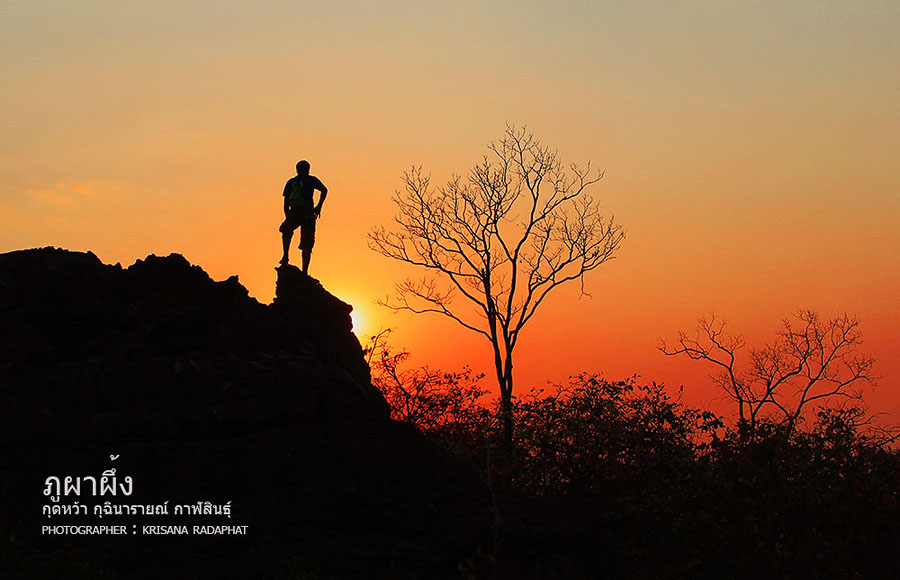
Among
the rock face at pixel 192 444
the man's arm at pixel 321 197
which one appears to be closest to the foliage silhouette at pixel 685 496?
the rock face at pixel 192 444

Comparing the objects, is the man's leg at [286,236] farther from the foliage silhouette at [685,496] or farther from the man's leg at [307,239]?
the foliage silhouette at [685,496]

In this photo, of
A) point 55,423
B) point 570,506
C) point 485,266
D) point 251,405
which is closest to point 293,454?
Answer: point 251,405

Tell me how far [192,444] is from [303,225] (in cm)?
838

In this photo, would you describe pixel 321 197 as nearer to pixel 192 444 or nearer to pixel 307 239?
pixel 307 239

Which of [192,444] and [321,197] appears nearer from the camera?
[192,444]

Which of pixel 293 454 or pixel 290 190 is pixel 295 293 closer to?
pixel 290 190

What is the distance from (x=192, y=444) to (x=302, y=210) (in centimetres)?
848

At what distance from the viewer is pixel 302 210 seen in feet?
81.0

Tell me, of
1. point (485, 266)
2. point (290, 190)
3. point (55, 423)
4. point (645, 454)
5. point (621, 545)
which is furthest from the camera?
point (485, 266)

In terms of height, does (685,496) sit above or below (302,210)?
below

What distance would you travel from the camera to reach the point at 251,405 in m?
18.8

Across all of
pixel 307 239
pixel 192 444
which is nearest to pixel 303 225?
pixel 307 239

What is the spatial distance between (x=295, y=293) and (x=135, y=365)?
4.86 metres

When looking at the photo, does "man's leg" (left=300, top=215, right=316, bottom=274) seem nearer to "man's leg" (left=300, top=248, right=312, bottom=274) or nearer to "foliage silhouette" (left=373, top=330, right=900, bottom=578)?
"man's leg" (left=300, top=248, right=312, bottom=274)
